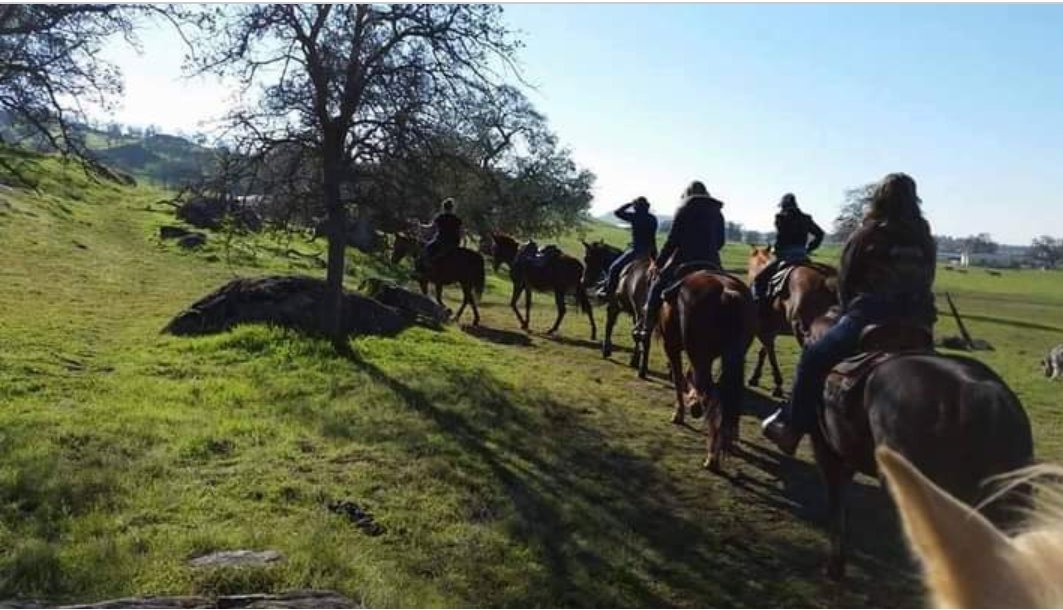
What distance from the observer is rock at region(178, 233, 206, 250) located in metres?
28.9

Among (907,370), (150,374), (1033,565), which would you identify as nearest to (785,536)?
(907,370)

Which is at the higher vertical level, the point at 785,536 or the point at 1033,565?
the point at 1033,565

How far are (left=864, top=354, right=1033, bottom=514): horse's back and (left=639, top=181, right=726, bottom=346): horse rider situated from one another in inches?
214

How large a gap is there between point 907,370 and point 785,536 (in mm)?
2539

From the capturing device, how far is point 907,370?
4.80m

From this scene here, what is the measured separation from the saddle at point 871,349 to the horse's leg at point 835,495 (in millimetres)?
656

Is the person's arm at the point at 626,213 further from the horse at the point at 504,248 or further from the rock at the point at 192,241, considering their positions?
the rock at the point at 192,241

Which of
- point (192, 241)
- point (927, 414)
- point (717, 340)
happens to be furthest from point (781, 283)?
point (192, 241)

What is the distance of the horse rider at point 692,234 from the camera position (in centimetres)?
1015

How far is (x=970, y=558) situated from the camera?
3.50ft

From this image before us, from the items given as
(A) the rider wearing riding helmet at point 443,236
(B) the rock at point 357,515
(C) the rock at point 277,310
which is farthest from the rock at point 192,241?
(B) the rock at point 357,515

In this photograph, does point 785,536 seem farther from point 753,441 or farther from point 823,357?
point 753,441

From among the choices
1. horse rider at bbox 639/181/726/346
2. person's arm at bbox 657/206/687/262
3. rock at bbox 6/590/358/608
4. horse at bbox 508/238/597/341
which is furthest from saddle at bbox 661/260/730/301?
horse at bbox 508/238/597/341

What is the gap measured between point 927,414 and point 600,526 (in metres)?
2.98
